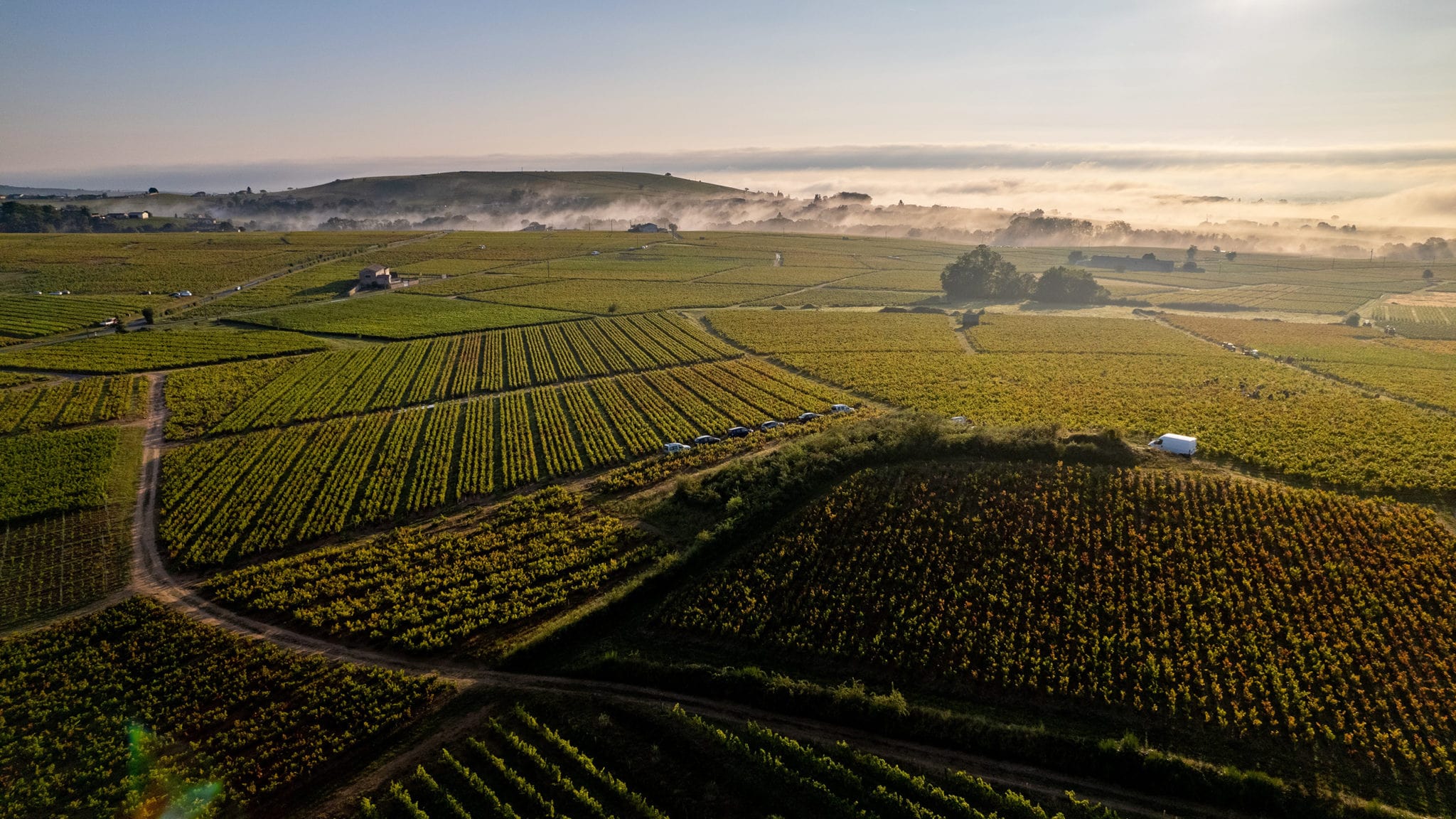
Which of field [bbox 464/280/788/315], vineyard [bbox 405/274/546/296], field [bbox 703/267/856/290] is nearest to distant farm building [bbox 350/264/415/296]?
vineyard [bbox 405/274/546/296]

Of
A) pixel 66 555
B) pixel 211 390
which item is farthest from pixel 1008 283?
pixel 66 555

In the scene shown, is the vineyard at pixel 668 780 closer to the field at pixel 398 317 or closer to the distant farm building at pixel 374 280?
the field at pixel 398 317

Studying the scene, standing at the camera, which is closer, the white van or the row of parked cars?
the white van

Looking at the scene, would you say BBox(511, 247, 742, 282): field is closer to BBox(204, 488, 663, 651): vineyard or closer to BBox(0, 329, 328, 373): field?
BBox(0, 329, 328, 373): field

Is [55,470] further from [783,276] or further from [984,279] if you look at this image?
[984,279]

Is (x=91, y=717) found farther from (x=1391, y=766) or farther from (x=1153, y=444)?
(x=1153, y=444)

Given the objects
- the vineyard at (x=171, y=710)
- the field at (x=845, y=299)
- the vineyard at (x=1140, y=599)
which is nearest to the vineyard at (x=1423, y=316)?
the field at (x=845, y=299)
